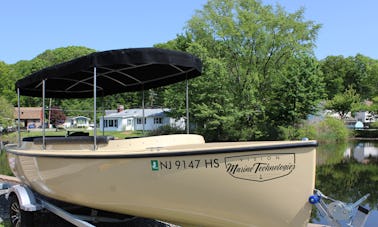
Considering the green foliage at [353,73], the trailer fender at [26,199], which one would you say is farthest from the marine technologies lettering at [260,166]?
the green foliage at [353,73]

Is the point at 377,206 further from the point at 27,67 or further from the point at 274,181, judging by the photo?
the point at 27,67

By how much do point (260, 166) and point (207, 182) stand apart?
23.7 inches

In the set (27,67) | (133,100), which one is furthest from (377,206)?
(27,67)

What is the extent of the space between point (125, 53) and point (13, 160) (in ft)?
11.1

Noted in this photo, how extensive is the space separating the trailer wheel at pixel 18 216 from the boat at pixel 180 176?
50 cm

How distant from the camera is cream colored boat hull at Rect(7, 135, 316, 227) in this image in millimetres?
3973

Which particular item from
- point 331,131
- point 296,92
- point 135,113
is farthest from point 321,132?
point 135,113

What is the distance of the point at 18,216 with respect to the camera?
235 inches

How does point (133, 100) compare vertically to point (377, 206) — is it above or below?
above

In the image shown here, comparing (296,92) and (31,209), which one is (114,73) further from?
(296,92)

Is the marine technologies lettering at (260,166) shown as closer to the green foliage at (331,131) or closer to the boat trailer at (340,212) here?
the boat trailer at (340,212)

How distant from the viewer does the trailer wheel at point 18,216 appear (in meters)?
5.78

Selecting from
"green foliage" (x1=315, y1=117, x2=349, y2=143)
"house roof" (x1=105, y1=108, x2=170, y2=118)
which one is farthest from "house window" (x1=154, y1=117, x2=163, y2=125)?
"green foliage" (x1=315, y1=117, x2=349, y2=143)

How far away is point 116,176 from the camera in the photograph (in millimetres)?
4555
